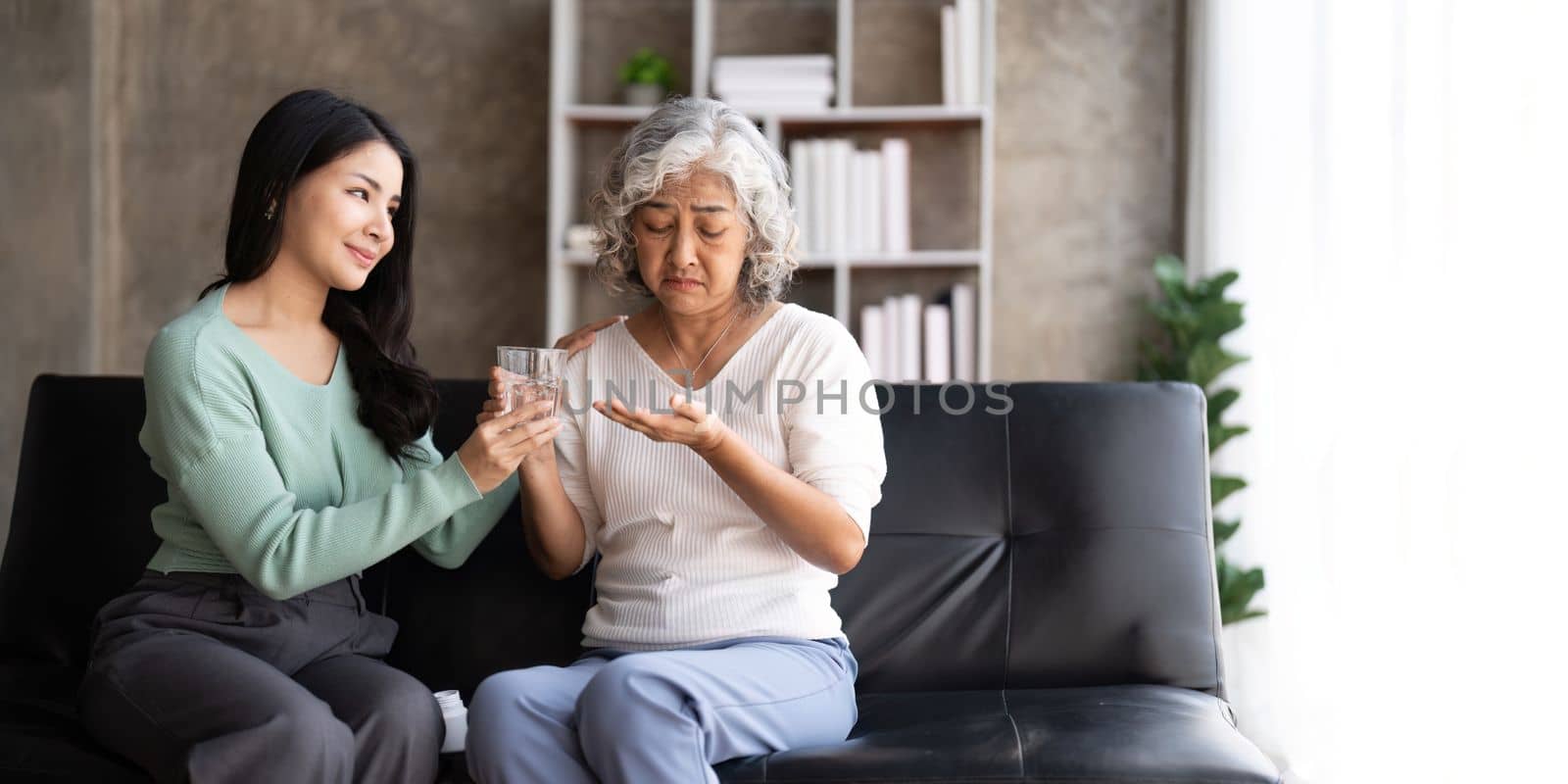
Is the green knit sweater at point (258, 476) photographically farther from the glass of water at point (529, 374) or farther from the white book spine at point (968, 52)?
the white book spine at point (968, 52)

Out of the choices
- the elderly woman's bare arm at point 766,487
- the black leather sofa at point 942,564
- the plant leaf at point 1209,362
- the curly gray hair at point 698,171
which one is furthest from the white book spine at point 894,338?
the elderly woman's bare arm at point 766,487

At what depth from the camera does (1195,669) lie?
73.6 inches

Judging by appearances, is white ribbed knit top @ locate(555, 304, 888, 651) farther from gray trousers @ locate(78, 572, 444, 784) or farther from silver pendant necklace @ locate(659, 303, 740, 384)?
gray trousers @ locate(78, 572, 444, 784)

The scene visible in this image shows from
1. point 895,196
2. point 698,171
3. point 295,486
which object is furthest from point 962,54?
point 295,486

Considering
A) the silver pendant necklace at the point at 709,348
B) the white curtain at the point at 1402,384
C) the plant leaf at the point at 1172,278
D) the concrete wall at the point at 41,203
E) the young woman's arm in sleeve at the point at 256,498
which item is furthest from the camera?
the concrete wall at the point at 41,203

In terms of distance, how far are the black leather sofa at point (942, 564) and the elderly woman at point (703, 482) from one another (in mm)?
172

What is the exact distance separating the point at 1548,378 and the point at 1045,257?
6.28ft

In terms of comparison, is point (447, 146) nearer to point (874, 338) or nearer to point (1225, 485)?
point (874, 338)

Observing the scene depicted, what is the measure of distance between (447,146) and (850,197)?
131cm

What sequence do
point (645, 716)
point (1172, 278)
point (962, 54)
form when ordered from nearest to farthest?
point (645, 716) < point (1172, 278) < point (962, 54)

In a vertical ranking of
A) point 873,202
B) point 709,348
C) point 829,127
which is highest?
point 829,127

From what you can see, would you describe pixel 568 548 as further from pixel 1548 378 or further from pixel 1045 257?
pixel 1045 257

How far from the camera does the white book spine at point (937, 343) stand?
3.51m

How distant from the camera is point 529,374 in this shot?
5.15 feet
